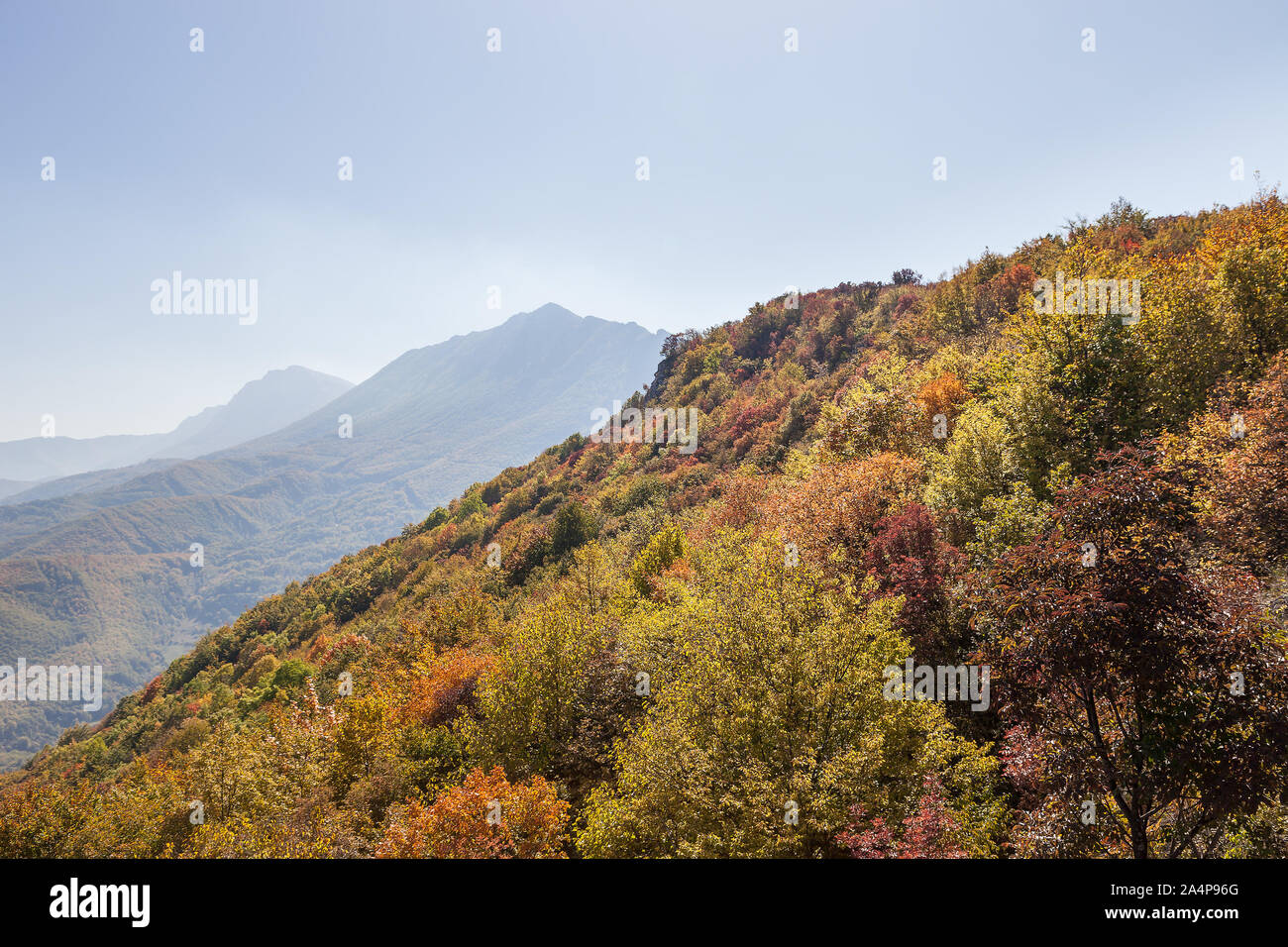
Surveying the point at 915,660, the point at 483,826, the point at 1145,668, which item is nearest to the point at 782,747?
the point at 915,660

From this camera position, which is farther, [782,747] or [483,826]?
[483,826]

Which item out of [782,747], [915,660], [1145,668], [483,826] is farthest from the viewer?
[915,660]

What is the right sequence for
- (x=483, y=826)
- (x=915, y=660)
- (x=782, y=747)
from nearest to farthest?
1. (x=782, y=747)
2. (x=483, y=826)
3. (x=915, y=660)

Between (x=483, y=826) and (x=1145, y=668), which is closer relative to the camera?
(x=1145, y=668)

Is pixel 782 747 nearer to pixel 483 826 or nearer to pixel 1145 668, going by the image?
pixel 1145 668

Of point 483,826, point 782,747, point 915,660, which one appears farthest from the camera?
point 915,660

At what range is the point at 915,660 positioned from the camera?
19.5m

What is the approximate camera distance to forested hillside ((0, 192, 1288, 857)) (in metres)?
9.93

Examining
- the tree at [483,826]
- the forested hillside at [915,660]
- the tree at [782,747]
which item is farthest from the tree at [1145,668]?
the tree at [483,826]

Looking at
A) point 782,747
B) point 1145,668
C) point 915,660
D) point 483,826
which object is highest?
point 1145,668

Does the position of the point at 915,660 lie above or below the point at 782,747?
above

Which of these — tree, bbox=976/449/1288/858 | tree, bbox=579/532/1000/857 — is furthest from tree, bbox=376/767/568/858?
tree, bbox=976/449/1288/858

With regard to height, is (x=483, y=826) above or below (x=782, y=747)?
below
